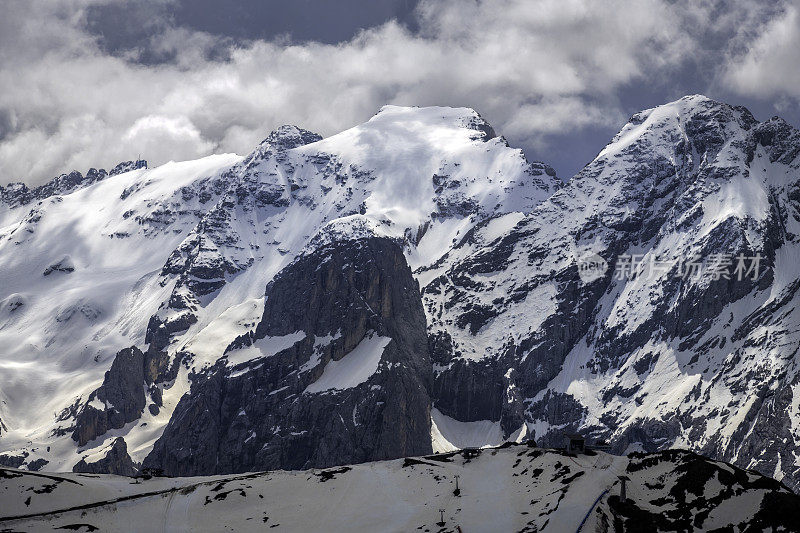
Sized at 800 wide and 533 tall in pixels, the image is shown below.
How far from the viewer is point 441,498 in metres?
150

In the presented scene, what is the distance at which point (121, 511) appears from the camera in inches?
5969

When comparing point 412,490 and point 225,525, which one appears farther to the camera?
point 412,490

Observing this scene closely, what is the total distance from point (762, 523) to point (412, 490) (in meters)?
61.1

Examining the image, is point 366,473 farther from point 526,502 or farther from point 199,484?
point 526,502

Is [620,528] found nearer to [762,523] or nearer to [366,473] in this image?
[762,523]

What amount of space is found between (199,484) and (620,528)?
258 feet

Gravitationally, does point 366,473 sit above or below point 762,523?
below

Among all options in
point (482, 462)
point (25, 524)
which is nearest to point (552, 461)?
point (482, 462)

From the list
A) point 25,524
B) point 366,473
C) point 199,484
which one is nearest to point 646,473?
point 366,473

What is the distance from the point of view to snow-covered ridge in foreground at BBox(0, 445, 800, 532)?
390ft

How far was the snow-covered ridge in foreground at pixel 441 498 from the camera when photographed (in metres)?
119

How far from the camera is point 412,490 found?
516 feet

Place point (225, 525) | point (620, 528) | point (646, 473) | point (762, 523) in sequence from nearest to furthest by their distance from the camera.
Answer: point (762, 523)
point (620, 528)
point (646, 473)
point (225, 525)

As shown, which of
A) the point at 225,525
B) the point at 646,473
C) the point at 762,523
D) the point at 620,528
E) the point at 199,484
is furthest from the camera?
the point at 199,484
